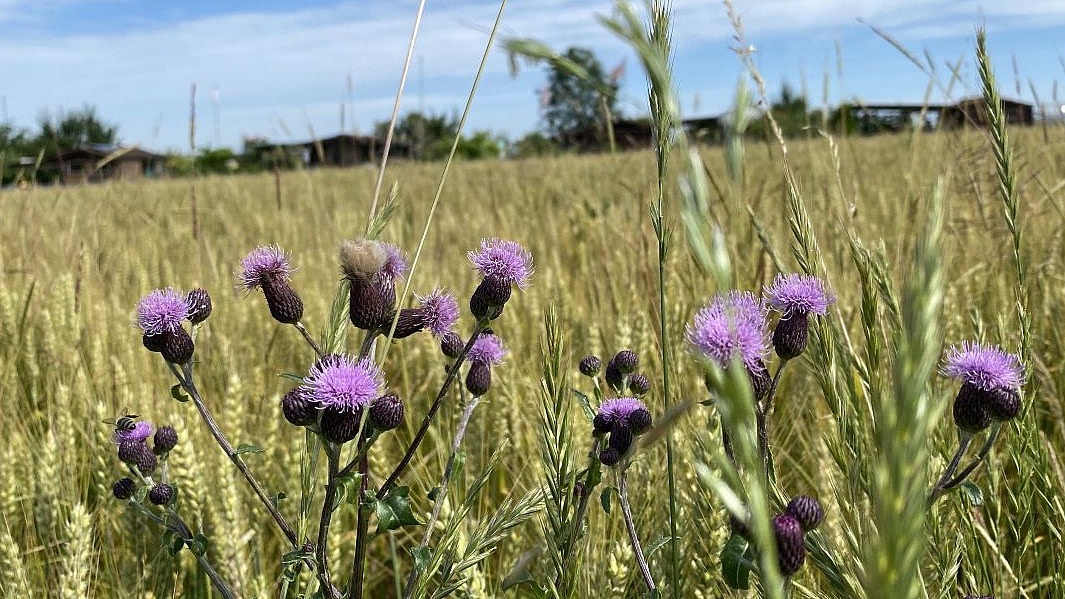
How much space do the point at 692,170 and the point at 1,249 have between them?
3.15 meters

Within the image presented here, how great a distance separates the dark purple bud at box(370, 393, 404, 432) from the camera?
2.47 ft

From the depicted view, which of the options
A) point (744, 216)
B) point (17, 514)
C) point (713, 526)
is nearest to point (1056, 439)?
point (713, 526)

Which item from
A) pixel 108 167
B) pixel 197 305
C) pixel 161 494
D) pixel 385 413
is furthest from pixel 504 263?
pixel 108 167

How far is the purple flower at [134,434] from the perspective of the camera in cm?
95

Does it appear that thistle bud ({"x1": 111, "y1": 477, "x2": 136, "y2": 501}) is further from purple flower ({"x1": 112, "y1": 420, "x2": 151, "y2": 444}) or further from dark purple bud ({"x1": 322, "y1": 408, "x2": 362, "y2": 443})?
dark purple bud ({"x1": 322, "y1": 408, "x2": 362, "y2": 443})

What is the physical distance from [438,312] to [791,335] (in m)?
0.42

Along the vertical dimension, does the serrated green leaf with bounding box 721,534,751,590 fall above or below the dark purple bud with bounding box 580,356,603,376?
below

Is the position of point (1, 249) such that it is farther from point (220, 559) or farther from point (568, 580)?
point (568, 580)

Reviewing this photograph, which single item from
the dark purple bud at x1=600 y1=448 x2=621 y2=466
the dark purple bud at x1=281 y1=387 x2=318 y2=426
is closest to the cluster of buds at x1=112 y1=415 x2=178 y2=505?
the dark purple bud at x1=281 y1=387 x2=318 y2=426

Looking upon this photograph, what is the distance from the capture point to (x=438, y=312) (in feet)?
3.10

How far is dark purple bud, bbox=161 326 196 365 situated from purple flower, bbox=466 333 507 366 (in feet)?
1.12

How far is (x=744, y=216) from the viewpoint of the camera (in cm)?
A: 231

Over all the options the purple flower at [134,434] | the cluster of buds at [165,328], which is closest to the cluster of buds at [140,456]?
the purple flower at [134,434]

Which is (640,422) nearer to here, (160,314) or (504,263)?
(504,263)
